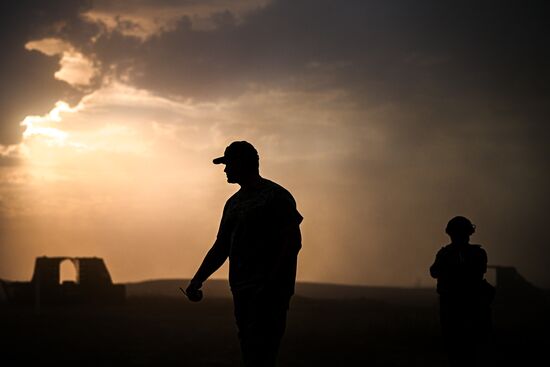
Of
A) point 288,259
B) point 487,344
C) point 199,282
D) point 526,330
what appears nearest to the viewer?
point 288,259

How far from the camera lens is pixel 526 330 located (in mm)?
19188

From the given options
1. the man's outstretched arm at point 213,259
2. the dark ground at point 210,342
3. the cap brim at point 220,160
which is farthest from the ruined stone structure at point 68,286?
the cap brim at point 220,160

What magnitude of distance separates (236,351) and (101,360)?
9.23ft

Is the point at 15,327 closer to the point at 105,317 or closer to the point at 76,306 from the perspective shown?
the point at 105,317

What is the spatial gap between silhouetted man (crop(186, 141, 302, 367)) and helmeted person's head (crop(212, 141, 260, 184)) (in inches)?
5.1

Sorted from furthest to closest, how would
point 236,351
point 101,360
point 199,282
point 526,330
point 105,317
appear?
point 105,317 < point 526,330 < point 236,351 < point 101,360 < point 199,282

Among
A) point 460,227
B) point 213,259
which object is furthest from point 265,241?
Result: point 460,227

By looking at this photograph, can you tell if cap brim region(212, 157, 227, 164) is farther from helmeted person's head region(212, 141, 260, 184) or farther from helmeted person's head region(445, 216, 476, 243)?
helmeted person's head region(445, 216, 476, 243)

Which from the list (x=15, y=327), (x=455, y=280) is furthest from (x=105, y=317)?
(x=455, y=280)

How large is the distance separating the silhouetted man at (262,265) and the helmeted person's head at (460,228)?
9.92 ft

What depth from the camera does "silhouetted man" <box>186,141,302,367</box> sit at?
5035 mm

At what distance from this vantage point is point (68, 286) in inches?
1352

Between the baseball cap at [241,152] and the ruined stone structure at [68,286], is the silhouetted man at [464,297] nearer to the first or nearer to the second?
the baseball cap at [241,152]

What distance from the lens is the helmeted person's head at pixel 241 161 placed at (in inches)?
212
